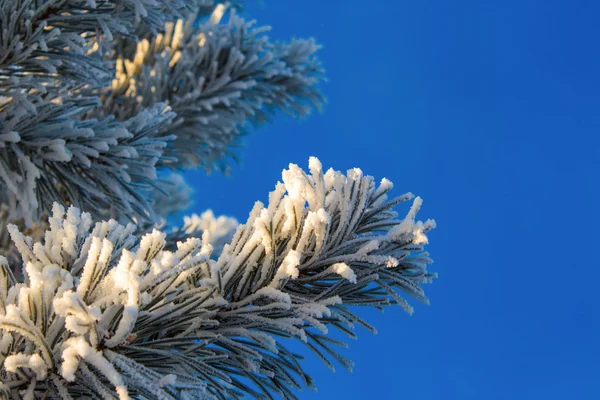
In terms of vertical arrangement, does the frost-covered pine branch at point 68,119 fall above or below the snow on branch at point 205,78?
below

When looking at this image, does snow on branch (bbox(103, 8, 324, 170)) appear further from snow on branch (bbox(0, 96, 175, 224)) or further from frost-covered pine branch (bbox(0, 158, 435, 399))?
frost-covered pine branch (bbox(0, 158, 435, 399))

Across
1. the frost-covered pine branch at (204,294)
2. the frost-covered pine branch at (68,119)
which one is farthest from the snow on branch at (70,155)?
the frost-covered pine branch at (204,294)

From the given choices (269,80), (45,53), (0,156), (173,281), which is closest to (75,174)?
Answer: (0,156)

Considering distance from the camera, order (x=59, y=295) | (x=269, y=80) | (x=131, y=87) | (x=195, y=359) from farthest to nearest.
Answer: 1. (x=269, y=80)
2. (x=131, y=87)
3. (x=195, y=359)
4. (x=59, y=295)

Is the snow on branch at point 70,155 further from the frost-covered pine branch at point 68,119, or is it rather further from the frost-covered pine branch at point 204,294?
the frost-covered pine branch at point 204,294

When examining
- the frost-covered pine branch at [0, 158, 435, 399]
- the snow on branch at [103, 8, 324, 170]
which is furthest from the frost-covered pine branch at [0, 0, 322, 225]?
the frost-covered pine branch at [0, 158, 435, 399]

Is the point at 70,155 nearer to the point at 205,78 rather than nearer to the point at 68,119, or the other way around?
the point at 68,119

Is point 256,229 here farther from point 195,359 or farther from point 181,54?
point 181,54

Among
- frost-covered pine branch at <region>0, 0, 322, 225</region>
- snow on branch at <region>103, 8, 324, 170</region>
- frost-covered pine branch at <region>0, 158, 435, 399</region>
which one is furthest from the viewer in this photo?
snow on branch at <region>103, 8, 324, 170</region>

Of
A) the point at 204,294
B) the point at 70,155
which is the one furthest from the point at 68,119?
the point at 204,294
